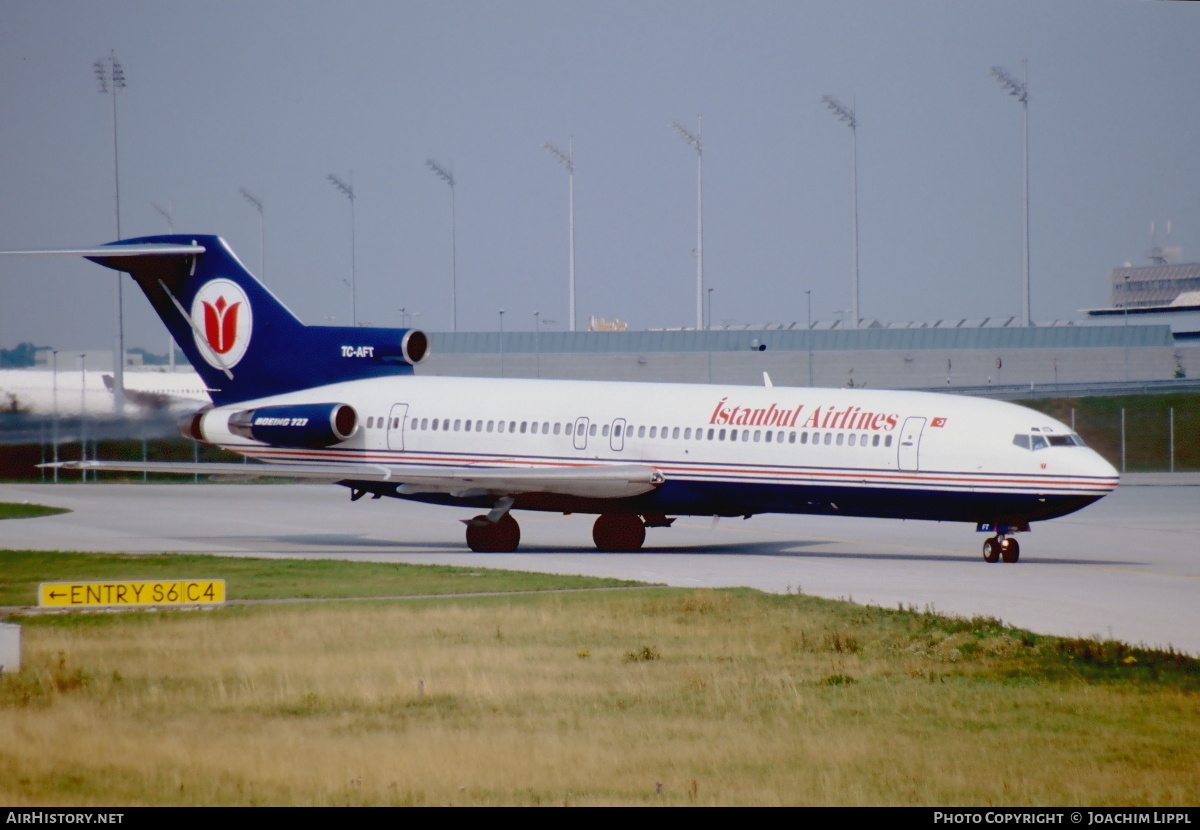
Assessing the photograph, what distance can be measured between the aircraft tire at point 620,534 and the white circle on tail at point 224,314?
981 cm

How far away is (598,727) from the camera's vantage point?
573 inches

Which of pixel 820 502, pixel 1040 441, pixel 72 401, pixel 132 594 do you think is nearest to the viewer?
Result: pixel 132 594

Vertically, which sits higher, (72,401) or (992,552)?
(72,401)

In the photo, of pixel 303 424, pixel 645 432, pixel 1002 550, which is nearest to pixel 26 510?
pixel 303 424

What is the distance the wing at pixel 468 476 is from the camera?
32375mm

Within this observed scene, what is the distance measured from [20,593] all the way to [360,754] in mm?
13328

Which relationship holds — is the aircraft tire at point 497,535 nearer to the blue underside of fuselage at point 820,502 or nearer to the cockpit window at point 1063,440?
the blue underside of fuselage at point 820,502

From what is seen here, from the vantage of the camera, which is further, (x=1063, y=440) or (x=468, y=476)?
(x=468, y=476)

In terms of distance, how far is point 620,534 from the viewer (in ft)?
113

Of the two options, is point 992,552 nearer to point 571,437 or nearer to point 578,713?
point 571,437

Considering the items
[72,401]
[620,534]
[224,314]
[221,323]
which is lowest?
[620,534]

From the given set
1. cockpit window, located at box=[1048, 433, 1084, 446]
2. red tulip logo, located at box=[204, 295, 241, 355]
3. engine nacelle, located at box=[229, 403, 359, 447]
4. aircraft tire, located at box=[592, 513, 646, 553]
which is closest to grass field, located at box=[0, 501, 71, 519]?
red tulip logo, located at box=[204, 295, 241, 355]

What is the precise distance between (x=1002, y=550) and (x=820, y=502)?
3712 millimetres
